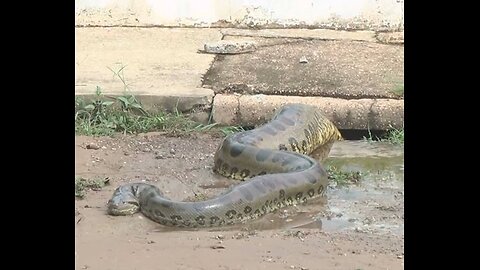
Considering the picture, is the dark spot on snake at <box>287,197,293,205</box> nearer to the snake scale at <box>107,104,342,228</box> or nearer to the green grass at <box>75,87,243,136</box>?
the snake scale at <box>107,104,342,228</box>

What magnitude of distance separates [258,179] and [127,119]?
2.29 meters

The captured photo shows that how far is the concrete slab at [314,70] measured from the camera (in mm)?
8539

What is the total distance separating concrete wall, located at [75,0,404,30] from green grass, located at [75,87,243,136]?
3.33m

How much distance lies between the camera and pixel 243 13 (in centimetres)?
1140

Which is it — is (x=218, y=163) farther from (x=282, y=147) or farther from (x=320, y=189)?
(x=320, y=189)

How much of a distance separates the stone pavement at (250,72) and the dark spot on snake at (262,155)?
4.74ft

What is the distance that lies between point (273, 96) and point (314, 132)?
79 cm

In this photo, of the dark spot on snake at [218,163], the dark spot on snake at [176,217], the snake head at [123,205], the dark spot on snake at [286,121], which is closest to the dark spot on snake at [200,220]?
the dark spot on snake at [176,217]

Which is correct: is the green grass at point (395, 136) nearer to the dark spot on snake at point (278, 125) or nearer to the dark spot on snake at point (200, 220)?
the dark spot on snake at point (278, 125)

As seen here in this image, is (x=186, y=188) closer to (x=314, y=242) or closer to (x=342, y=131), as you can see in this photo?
(x=314, y=242)

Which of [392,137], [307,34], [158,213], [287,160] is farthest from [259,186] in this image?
[307,34]

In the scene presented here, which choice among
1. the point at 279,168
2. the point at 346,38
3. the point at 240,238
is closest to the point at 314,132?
the point at 279,168

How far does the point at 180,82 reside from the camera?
8750 millimetres

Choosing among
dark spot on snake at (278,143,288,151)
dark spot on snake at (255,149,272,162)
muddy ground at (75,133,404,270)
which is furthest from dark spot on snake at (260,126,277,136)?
dark spot on snake at (255,149,272,162)
